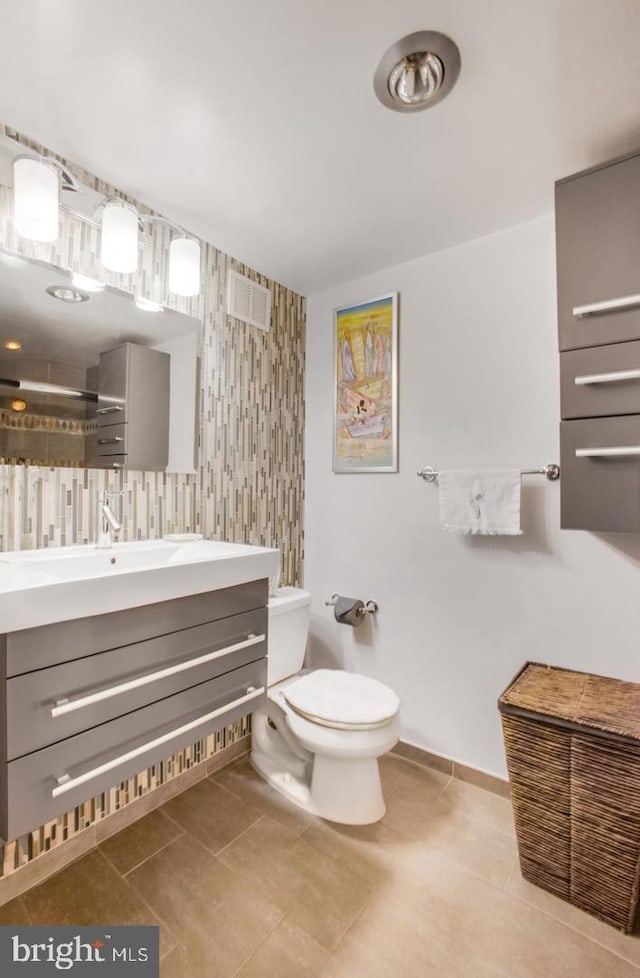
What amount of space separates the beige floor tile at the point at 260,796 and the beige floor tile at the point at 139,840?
261 millimetres

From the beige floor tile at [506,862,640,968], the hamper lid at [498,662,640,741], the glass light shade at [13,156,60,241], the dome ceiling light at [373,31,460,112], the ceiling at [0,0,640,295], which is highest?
the ceiling at [0,0,640,295]

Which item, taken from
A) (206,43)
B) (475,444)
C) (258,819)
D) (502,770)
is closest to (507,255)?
→ (475,444)

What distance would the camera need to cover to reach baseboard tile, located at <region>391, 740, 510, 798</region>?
171cm

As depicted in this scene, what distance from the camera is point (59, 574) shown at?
49.6 inches

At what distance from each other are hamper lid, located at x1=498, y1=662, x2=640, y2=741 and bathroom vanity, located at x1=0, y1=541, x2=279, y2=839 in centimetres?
82

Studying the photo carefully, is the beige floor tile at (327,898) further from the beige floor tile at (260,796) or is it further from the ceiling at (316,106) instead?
the ceiling at (316,106)

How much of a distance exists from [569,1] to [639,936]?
2229mm

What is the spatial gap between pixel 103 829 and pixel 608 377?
2121 millimetres

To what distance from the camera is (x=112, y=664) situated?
1.06 meters

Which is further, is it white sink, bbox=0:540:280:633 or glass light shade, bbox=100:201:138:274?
glass light shade, bbox=100:201:138:274

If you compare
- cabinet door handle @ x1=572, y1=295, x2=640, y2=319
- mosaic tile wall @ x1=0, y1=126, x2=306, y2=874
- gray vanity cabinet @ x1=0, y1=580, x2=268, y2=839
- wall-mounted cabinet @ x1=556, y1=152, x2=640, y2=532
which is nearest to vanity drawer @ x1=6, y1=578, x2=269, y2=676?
gray vanity cabinet @ x1=0, y1=580, x2=268, y2=839

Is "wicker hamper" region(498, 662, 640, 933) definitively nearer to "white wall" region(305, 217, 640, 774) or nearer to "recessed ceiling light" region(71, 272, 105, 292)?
"white wall" region(305, 217, 640, 774)

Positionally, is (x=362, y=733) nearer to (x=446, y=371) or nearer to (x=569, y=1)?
(x=446, y=371)

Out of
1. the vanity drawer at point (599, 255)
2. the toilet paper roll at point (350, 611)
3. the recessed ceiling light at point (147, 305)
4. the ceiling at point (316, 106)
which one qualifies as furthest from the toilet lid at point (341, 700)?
the ceiling at point (316, 106)
